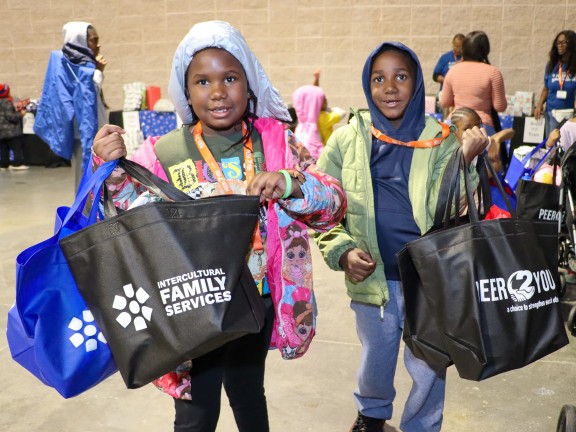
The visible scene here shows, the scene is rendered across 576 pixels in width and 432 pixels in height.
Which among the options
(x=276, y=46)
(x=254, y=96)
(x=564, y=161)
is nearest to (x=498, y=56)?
(x=276, y=46)

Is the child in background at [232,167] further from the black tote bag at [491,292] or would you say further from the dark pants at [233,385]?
the black tote bag at [491,292]

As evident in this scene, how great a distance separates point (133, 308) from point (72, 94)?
5411mm

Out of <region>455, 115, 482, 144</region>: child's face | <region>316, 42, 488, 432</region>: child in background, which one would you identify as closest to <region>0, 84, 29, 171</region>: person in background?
<region>455, 115, 482, 144</region>: child's face

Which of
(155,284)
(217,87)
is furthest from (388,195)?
(155,284)

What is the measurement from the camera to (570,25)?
9.49m

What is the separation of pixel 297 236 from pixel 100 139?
622mm

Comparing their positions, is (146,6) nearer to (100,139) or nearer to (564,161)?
(564,161)

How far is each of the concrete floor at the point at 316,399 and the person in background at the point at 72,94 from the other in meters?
2.99

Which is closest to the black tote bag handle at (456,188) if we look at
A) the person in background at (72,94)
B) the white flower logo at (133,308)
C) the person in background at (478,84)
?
the white flower logo at (133,308)

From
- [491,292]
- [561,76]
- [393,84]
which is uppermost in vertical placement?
[561,76]

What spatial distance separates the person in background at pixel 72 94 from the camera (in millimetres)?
6418

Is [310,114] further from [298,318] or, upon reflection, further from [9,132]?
[9,132]

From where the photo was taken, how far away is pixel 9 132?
10336 millimetres

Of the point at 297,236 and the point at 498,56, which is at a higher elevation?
the point at 498,56
